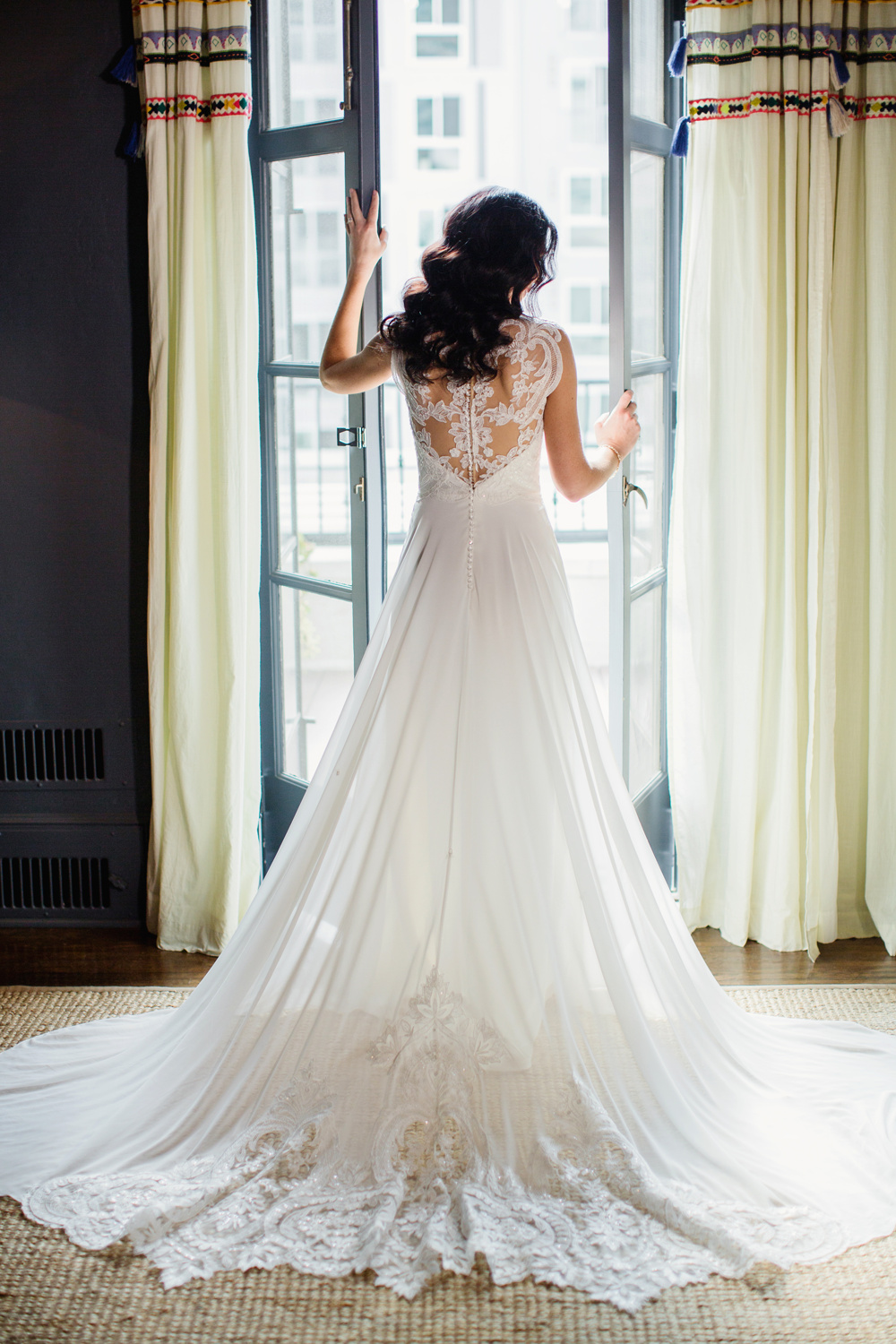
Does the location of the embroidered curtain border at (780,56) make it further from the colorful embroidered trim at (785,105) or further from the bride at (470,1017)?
the bride at (470,1017)

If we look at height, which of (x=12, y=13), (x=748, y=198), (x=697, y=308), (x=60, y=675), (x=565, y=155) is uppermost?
(x=565, y=155)

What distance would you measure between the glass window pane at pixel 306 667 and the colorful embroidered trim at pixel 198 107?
117 cm

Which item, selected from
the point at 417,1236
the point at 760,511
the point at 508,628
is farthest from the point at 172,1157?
the point at 760,511

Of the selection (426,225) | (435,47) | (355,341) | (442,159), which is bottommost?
(355,341)

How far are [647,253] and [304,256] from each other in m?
0.87

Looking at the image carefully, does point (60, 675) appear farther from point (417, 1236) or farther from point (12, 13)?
point (417, 1236)

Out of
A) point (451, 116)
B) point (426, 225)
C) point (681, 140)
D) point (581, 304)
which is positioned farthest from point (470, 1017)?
point (581, 304)

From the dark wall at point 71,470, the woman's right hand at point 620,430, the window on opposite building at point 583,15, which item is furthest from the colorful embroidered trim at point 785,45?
the window on opposite building at point 583,15

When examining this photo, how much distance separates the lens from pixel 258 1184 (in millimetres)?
1746

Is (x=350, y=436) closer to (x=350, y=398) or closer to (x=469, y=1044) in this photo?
(x=350, y=398)

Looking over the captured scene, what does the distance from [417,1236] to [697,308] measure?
214cm

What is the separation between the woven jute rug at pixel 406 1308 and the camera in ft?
5.07

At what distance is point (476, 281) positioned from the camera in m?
1.87

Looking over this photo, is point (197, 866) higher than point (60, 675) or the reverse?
the reverse
